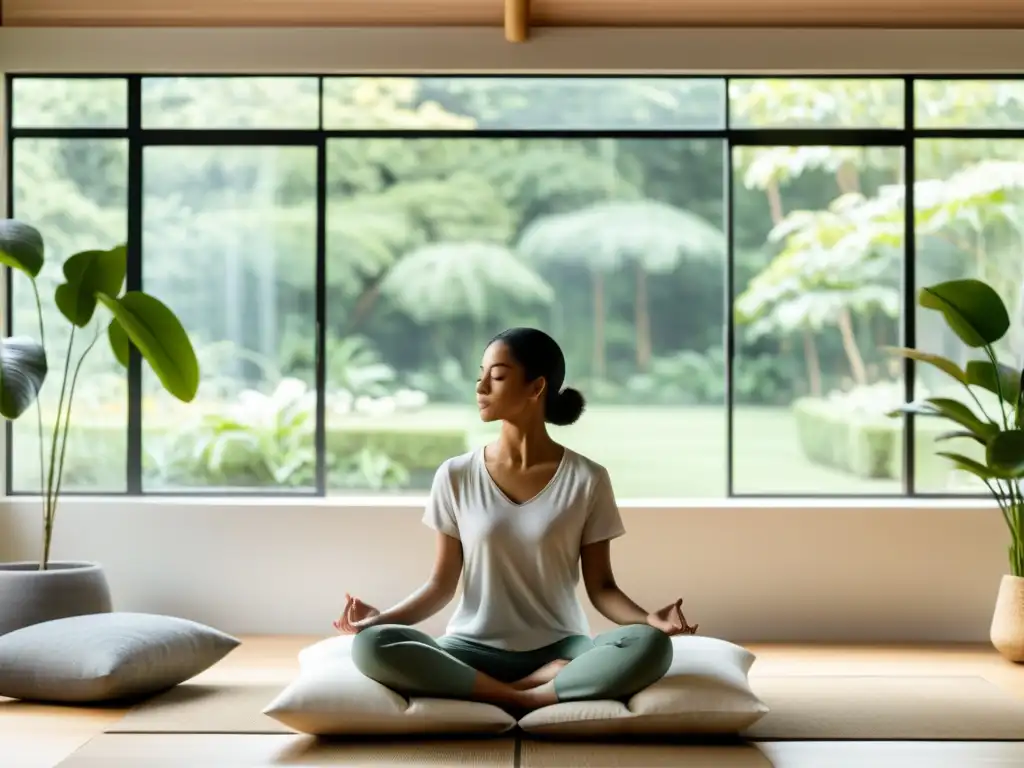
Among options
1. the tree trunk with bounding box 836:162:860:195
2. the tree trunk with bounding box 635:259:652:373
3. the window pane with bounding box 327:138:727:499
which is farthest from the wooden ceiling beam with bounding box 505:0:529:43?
the tree trunk with bounding box 836:162:860:195

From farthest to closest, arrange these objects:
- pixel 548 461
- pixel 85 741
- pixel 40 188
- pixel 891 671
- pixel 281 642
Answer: pixel 40 188
pixel 281 642
pixel 891 671
pixel 548 461
pixel 85 741

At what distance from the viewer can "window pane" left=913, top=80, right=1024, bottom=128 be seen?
539cm

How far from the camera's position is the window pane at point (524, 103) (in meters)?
5.42

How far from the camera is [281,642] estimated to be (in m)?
5.04

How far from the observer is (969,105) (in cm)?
540

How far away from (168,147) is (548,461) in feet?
8.34

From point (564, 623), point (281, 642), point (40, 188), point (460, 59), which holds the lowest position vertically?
point (281, 642)

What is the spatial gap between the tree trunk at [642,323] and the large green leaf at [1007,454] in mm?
1483

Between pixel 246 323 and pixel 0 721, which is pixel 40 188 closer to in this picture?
pixel 246 323

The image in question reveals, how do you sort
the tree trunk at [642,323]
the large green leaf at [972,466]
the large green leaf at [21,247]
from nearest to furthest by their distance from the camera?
the large green leaf at [21,247]
the large green leaf at [972,466]
the tree trunk at [642,323]

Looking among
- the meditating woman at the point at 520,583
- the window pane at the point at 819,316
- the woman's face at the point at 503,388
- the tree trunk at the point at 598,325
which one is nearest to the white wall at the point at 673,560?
the window pane at the point at 819,316

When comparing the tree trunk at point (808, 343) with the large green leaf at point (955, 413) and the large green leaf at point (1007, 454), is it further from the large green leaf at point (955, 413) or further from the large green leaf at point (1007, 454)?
the large green leaf at point (1007, 454)

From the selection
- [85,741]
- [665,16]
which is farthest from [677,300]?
[85,741]

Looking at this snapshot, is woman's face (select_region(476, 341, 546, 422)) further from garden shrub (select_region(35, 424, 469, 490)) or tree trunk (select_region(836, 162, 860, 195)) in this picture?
tree trunk (select_region(836, 162, 860, 195))
